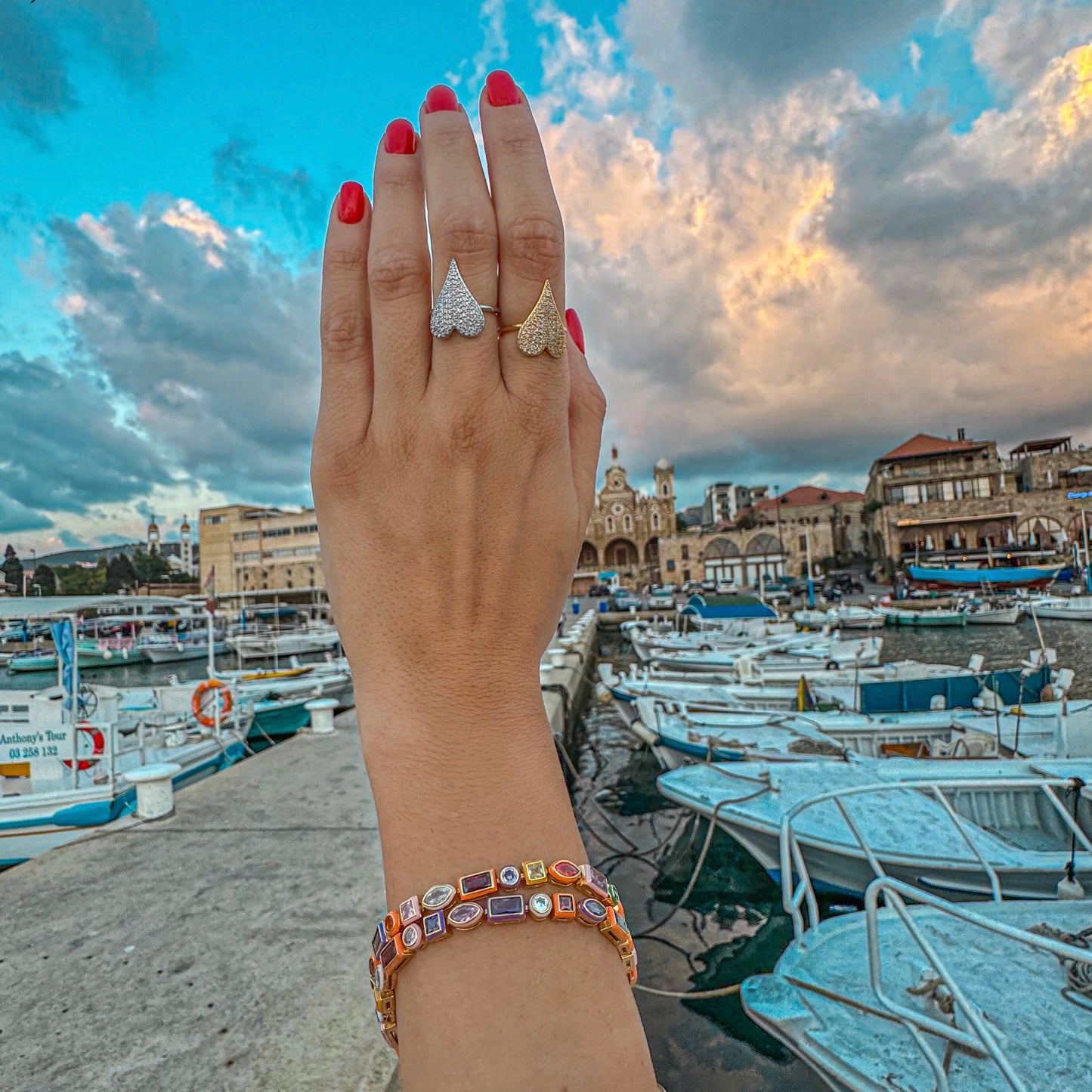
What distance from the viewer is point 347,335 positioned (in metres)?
0.80

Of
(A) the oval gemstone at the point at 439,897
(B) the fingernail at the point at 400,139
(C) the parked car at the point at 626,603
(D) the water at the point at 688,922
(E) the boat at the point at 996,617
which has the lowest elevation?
(D) the water at the point at 688,922

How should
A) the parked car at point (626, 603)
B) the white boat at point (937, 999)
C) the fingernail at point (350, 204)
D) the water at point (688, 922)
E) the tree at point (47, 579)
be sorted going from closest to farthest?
the fingernail at point (350, 204)
the white boat at point (937, 999)
the water at point (688, 922)
the parked car at point (626, 603)
the tree at point (47, 579)

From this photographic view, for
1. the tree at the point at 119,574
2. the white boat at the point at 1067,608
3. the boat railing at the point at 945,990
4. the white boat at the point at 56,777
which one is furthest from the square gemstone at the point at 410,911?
the tree at the point at 119,574

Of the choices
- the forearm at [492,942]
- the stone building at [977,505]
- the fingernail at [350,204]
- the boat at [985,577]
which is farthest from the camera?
the stone building at [977,505]

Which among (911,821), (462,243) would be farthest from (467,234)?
(911,821)

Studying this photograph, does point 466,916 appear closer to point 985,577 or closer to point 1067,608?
point 1067,608

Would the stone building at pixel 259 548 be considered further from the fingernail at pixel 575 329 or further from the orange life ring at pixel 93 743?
the fingernail at pixel 575 329

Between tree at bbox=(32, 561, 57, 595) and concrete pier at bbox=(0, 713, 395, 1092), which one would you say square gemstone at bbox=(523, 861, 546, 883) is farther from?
tree at bbox=(32, 561, 57, 595)

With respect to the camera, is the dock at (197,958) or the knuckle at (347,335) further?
the dock at (197,958)

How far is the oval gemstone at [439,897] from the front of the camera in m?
0.64

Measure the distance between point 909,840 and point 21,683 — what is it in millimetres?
33130

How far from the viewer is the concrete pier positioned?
75.7 inches

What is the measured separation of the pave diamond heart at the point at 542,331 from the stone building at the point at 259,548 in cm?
6346

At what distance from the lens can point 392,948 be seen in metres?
0.64
